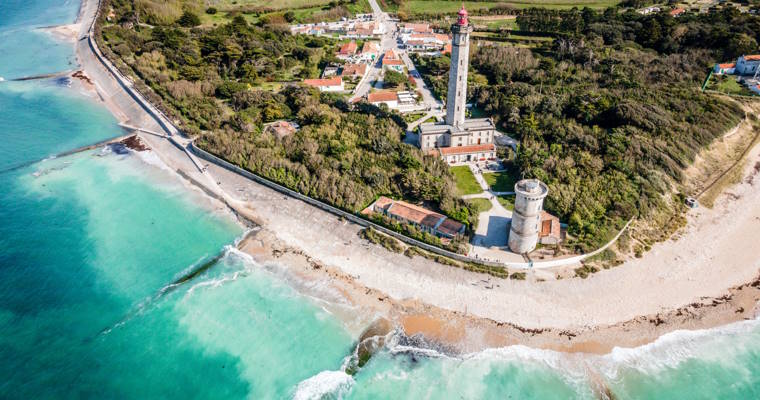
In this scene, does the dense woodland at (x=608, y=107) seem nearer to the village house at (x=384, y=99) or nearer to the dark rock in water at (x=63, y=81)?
the village house at (x=384, y=99)

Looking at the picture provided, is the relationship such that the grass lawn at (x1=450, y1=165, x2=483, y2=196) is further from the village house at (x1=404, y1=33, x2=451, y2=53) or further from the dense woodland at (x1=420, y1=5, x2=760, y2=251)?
the village house at (x1=404, y1=33, x2=451, y2=53)

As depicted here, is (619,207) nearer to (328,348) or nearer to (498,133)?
(498,133)

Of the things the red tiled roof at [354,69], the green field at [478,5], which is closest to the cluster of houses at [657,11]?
the green field at [478,5]

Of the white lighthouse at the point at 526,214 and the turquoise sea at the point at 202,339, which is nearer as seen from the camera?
the turquoise sea at the point at 202,339

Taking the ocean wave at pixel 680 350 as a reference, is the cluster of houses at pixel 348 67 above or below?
above

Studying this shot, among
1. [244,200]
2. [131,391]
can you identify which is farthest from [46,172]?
[131,391]

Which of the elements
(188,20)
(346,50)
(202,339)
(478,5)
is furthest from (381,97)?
(478,5)
